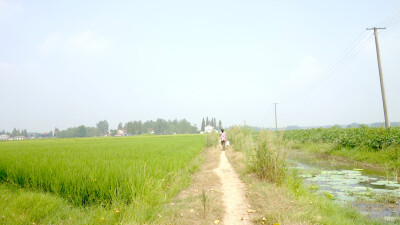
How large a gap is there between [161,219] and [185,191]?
2.36 m

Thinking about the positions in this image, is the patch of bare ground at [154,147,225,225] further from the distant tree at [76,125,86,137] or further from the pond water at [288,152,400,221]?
the distant tree at [76,125,86,137]

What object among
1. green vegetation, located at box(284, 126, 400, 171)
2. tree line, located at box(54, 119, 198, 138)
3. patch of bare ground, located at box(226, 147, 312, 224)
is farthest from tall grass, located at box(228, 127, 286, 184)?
tree line, located at box(54, 119, 198, 138)

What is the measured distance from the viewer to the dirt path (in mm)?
4461

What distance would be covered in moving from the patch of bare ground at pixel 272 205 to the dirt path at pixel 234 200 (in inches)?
7.0

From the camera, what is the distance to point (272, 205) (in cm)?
483

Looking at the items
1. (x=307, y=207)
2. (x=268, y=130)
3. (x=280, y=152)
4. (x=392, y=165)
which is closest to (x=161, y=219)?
(x=307, y=207)

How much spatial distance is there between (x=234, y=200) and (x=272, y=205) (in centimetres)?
104

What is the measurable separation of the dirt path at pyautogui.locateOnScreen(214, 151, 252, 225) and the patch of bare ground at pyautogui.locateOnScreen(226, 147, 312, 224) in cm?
18

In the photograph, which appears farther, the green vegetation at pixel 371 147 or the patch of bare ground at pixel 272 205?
the green vegetation at pixel 371 147

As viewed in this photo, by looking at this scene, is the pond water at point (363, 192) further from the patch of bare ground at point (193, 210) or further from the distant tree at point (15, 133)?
the distant tree at point (15, 133)

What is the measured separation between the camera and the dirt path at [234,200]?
4.46 m

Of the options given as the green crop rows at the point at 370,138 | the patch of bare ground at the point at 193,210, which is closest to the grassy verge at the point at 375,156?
the green crop rows at the point at 370,138

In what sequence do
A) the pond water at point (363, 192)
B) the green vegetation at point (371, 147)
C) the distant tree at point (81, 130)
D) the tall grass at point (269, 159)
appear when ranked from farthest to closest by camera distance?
the distant tree at point (81, 130), the green vegetation at point (371, 147), the tall grass at point (269, 159), the pond water at point (363, 192)

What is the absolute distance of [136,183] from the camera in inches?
207
